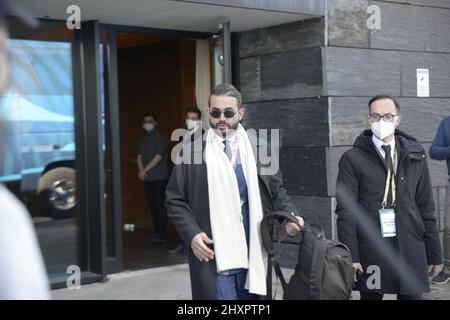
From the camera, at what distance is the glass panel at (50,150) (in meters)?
6.96

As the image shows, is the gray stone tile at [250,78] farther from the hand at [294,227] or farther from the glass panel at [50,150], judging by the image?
the hand at [294,227]

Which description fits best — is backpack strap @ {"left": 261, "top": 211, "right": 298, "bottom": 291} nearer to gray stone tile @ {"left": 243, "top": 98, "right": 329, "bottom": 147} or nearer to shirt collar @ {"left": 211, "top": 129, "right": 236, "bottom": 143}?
shirt collar @ {"left": 211, "top": 129, "right": 236, "bottom": 143}

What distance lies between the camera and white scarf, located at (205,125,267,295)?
3641 mm

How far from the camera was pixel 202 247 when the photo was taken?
3613 mm

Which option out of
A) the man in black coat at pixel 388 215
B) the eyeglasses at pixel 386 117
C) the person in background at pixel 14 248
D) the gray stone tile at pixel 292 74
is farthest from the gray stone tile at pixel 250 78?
the person in background at pixel 14 248

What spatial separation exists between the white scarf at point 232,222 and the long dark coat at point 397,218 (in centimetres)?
88

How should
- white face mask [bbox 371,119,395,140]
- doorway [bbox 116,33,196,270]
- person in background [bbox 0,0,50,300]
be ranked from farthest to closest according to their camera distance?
doorway [bbox 116,33,196,270]
white face mask [bbox 371,119,395,140]
person in background [bbox 0,0,50,300]

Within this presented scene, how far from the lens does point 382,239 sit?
172 inches

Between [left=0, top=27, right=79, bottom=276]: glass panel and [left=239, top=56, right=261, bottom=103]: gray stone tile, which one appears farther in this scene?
[left=239, top=56, right=261, bottom=103]: gray stone tile

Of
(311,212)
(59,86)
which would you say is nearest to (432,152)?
(311,212)

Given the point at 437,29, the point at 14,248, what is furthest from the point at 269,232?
the point at 437,29

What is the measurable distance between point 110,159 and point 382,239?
3.81 m

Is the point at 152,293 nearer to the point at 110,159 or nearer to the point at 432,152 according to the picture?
the point at 110,159

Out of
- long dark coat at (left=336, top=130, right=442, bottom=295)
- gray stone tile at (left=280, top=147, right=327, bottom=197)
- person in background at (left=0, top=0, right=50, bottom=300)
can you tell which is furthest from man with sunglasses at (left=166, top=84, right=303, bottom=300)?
gray stone tile at (left=280, top=147, right=327, bottom=197)
